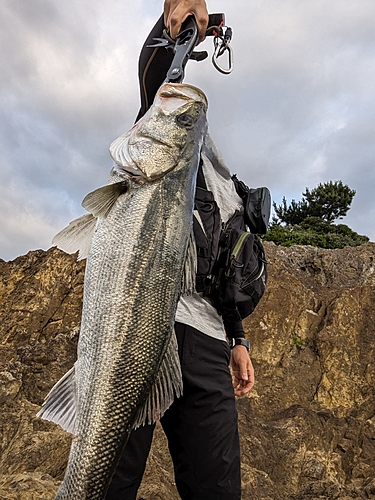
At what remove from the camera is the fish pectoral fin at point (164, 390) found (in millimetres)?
1854

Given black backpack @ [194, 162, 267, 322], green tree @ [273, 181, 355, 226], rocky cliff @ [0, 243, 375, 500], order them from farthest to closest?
green tree @ [273, 181, 355, 226] < rocky cliff @ [0, 243, 375, 500] < black backpack @ [194, 162, 267, 322]

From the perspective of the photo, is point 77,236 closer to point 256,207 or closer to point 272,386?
point 256,207

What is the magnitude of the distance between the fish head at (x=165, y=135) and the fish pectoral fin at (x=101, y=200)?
16cm

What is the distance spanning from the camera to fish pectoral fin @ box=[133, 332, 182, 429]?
1854 millimetres

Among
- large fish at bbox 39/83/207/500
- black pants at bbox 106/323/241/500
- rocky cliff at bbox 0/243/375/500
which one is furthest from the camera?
rocky cliff at bbox 0/243/375/500

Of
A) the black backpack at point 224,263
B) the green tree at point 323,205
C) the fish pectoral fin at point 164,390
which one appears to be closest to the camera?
the fish pectoral fin at point 164,390

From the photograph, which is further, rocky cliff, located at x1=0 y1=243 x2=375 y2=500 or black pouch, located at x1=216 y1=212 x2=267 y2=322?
rocky cliff, located at x1=0 y1=243 x2=375 y2=500

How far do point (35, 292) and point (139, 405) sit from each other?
181 inches

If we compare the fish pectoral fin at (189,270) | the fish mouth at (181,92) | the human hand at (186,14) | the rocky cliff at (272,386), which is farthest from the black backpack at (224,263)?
the rocky cliff at (272,386)

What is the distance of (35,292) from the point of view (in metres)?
6.05

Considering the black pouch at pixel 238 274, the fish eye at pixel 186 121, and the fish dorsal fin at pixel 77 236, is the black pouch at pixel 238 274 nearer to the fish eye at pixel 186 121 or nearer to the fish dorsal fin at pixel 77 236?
the fish eye at pixel 186 121

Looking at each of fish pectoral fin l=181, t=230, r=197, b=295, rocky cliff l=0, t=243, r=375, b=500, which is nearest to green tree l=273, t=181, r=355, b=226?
rocky cliff l=0, t=243, r=375, b=500

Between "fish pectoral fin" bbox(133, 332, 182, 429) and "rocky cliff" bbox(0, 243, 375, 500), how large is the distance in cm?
176

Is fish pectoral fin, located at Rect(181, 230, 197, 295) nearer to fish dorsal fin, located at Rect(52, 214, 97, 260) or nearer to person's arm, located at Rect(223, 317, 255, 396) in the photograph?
fish dorsal fin, located at Rect(52, 214, 97, 260)
